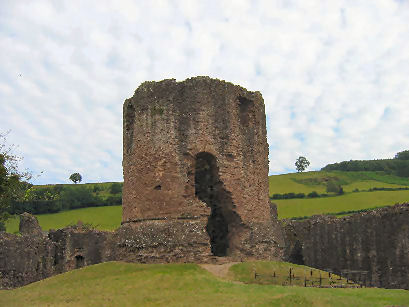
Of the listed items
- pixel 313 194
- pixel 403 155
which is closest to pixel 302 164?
pixel 403 155

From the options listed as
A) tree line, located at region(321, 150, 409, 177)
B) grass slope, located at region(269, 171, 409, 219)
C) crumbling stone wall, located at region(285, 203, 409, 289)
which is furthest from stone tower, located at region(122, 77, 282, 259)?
tree line, located at region(321, 150, 409, 177)

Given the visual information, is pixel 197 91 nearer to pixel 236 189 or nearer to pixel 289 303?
pixel 236 189

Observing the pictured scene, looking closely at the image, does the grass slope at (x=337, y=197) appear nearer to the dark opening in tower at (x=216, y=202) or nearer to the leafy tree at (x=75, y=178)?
the dark opening in tower at (x=216, y=202)

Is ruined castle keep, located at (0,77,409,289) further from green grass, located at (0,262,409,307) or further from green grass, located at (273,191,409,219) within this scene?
green grass, located at (273,191,409,219)

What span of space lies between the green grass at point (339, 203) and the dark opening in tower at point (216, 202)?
90.6ft

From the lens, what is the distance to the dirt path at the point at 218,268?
614 inches

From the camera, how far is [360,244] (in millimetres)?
22766

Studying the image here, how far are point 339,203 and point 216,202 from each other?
1349 inches

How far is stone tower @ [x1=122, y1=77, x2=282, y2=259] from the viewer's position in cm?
1722

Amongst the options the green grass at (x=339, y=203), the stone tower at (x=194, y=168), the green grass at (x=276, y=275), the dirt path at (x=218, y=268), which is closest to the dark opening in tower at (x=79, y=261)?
the stone tower at (x=194, y=168)

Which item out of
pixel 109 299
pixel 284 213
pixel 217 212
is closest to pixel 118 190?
A: pixel 284 213

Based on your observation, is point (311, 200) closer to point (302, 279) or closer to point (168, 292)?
point (302, 279)

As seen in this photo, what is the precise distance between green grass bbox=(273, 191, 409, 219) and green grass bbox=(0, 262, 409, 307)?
107ft

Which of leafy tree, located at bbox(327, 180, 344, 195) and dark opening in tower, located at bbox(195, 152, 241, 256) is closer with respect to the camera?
dark opening in tower, located at bbox(195, 152, 241, 256)
